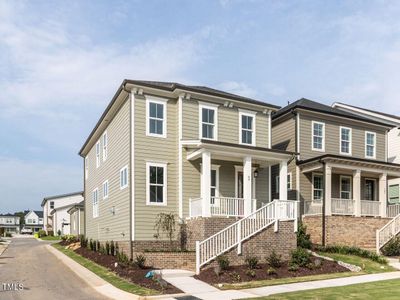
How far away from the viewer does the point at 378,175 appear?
26453 mm

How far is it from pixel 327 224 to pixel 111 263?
1100 cm

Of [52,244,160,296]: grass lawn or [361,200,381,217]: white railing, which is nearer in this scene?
[52,244,160,296]: grass lawn

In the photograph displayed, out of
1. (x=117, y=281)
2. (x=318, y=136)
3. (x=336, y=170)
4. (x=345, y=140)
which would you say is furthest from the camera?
(x=345, y=140)

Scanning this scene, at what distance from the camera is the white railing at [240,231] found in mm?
16609

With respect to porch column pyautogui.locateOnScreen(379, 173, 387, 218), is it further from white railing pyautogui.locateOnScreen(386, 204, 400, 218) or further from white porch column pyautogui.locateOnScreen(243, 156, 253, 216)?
white porch column pyautogui.locateOnScreen(243, 156, 253, 216)

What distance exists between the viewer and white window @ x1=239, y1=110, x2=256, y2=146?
22.2 meters

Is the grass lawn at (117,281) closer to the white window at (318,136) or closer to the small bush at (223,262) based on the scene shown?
the small bush at (223,262)

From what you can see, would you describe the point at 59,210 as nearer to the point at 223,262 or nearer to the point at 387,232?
the point at 387,232

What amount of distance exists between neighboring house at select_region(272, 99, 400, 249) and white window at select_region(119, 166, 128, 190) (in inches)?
364

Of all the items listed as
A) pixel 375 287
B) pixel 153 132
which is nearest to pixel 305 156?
pixel 153 132

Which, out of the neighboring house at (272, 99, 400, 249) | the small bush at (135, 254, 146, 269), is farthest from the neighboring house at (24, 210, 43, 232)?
the small bush at (135, 254, 146, 269)

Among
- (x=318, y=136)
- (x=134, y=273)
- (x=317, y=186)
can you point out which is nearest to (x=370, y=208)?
(x=317, y=186)

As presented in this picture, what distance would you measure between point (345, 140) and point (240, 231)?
1283cm

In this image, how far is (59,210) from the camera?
234ft
